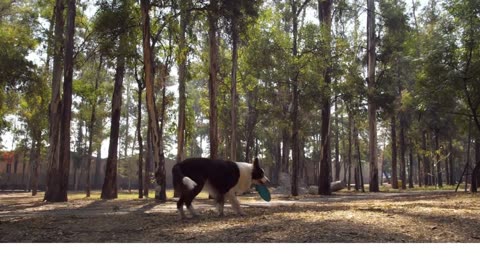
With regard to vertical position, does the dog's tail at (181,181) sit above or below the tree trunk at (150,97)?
below

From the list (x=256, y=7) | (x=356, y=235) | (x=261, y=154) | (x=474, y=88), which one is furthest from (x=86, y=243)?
(x=261, y=154)

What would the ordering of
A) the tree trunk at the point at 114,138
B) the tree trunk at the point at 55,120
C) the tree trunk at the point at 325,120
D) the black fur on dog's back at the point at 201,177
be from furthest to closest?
the tree trunk at the point at 325,120, the tree trunk at the point at 114,138, the tree trunk at the point at 55,120, the black fur on dog's back at the point at 201,177

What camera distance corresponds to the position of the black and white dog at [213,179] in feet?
31.4

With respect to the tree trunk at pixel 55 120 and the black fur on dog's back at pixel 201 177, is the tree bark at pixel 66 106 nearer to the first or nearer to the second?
the tree trunk at pixel 55 120

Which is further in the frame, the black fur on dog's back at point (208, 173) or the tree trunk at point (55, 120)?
the tree trunk at point (55, 120)

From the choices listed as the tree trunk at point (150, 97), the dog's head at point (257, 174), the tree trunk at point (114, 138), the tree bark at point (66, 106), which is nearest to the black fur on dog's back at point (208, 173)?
the dog's head at point (257, 174)

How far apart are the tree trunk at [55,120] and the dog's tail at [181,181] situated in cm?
1288

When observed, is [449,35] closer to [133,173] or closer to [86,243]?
[86,243]

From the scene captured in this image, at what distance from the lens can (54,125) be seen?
20.9m

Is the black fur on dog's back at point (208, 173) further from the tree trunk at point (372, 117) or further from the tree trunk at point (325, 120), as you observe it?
the tree trunk at point (372, 117)

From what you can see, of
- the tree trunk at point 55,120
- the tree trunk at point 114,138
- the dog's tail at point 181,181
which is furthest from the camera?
the tree trunk at point 114,138

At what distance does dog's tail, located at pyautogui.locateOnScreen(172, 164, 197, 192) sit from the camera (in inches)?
368

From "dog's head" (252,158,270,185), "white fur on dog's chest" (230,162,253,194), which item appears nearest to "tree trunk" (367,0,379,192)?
"dog's head" (252,158,270,185)

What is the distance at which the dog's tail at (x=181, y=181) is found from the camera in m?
9.34
